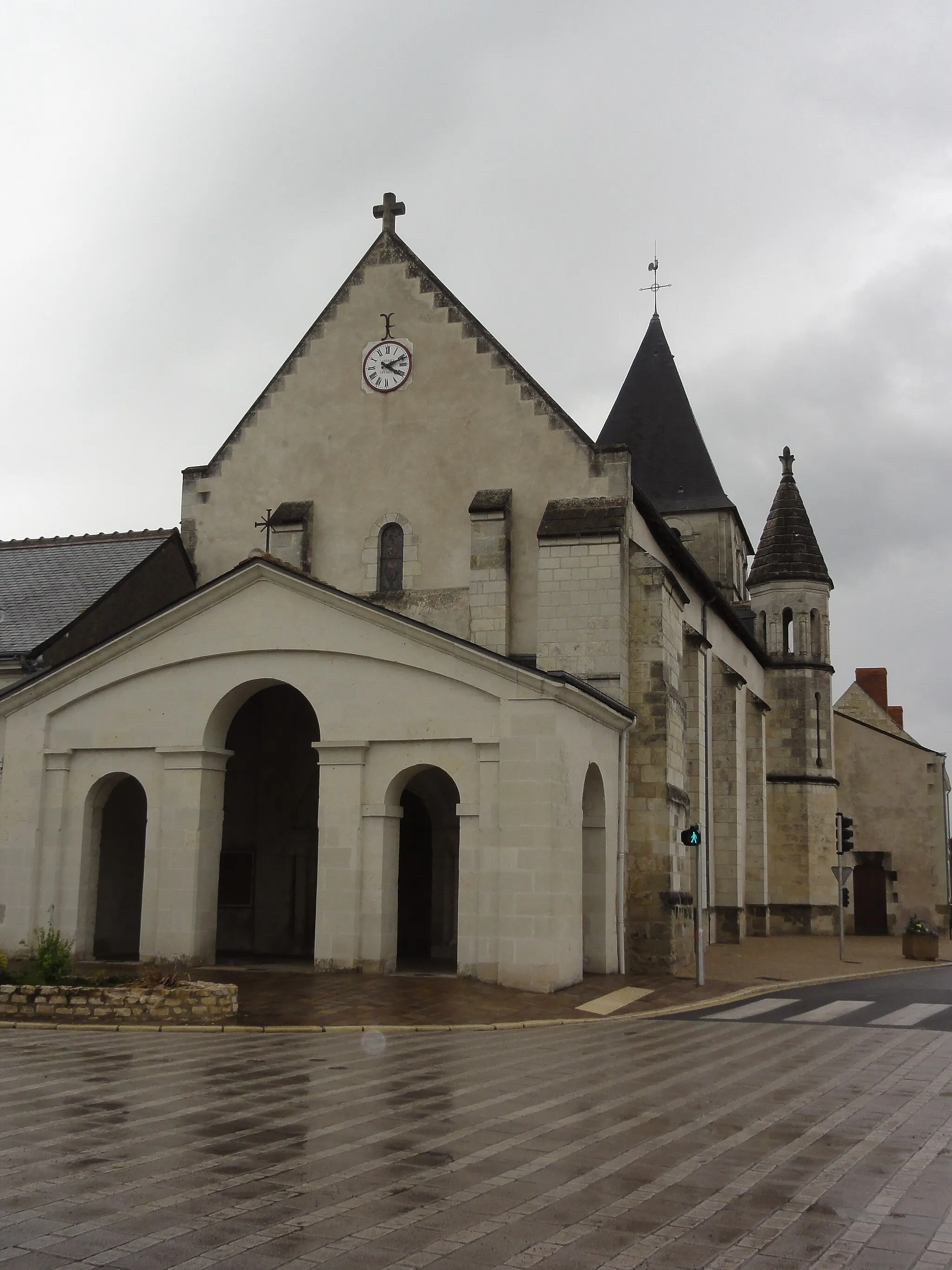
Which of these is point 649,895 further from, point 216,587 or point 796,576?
point 796,576

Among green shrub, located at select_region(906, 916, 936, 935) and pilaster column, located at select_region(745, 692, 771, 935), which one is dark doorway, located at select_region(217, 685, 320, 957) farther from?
pilaster column, located at select_region(745, 692, 771, 935)

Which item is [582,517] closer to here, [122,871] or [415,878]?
[415,878]

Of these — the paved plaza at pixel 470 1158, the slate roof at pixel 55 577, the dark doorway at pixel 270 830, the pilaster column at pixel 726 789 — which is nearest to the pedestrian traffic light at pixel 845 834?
the pilaster column at pixel 726 789

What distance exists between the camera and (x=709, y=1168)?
21.7 ft

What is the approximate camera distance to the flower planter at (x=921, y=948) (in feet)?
83.8

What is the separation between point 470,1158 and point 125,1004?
719 cm

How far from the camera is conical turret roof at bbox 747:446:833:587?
123 feet

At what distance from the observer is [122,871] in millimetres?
20328

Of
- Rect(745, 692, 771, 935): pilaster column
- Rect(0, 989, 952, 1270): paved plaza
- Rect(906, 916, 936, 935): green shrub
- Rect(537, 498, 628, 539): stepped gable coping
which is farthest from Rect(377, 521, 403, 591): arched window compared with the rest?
Rect(745, 692, 771, 935): pilaster column

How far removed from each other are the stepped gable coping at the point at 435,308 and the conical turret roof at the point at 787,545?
1763 centimetres

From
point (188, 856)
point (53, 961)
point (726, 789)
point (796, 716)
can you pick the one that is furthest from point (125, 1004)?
point (796, 716)

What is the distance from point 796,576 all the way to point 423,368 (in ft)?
60.4

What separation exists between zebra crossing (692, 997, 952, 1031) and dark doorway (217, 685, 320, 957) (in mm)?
8231

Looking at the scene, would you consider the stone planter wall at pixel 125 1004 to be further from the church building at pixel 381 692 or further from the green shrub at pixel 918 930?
the green shrub at pixel 918 930
